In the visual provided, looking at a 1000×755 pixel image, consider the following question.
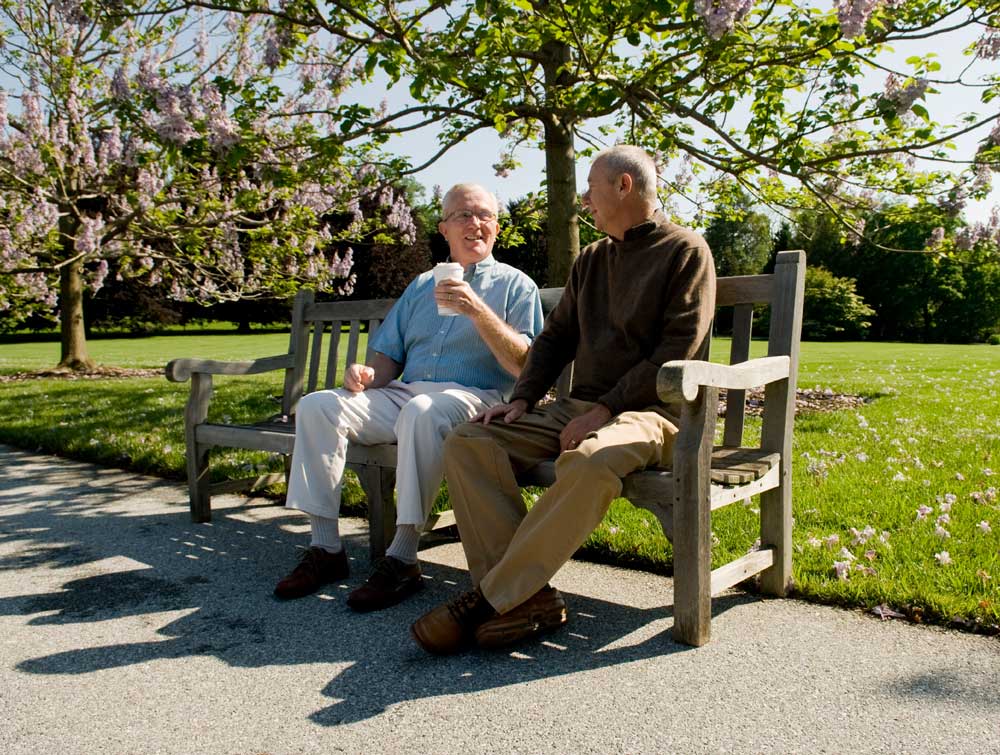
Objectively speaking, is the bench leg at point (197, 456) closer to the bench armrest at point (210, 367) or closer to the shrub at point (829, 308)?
the bench armrest at point (210, 367)

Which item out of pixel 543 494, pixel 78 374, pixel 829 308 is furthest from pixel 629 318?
pixel 829 308

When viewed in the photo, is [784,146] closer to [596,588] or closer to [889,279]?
[596,588]

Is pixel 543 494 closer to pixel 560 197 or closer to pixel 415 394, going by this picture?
pixel 415 394

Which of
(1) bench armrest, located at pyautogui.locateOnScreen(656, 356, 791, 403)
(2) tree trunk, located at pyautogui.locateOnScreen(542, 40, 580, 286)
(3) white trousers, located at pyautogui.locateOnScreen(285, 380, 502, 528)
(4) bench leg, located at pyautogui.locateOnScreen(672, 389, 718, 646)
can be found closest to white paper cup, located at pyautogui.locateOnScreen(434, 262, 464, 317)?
(3) white trousers, located at pyautogui.locateOnScreen(285, 380, 502, 528)

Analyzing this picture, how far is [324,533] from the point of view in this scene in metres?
3.45

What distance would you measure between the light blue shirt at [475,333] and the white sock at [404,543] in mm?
793

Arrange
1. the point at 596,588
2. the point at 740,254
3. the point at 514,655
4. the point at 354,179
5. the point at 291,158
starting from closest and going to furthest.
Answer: the point at 514,655
the point at 596,588
the point at 291,158
the point at 354,179
the point at 740,254

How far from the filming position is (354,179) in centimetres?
782

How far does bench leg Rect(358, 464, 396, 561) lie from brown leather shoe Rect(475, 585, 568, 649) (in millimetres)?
1033

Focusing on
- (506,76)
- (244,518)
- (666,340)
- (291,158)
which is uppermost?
(506,76)

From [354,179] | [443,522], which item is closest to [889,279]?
[354,179]

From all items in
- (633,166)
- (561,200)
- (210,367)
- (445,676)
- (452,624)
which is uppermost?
(561,200)

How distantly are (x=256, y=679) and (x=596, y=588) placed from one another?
1.41m

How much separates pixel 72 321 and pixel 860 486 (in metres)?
15.4
